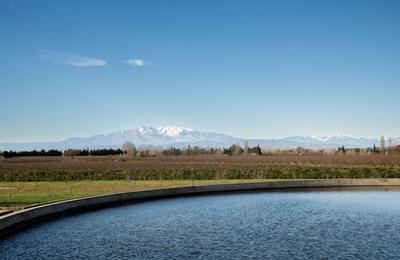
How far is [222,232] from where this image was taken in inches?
832

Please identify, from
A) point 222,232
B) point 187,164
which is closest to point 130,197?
point 222,232

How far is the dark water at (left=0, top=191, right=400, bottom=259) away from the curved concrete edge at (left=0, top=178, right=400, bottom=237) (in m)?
0.96

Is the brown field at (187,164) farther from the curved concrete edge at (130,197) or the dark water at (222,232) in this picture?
the dark water at (222,232)

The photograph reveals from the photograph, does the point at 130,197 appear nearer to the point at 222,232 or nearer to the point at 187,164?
the point at 222,232

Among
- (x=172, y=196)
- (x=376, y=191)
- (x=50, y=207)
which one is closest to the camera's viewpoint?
(x=50, y=207)

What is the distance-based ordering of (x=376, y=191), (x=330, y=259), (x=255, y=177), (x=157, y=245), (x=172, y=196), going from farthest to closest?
(x=255, y=177), (x=376, y=191), (x=172, y=196), (x=157, y=245), (x=330, y=259)

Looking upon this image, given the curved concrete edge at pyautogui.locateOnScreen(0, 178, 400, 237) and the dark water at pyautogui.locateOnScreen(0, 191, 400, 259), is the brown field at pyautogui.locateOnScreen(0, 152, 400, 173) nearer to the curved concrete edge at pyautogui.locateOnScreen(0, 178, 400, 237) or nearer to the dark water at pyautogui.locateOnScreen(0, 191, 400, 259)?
the curved concrete edge at pyautogui.locateOnScreen(0, 178, 400, 237)

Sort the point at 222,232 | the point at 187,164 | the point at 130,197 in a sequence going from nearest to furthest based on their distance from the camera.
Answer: the point at 222,232
the point at 130,197
the point at 187,164

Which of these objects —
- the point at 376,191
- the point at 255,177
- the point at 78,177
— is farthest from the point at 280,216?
the point at 78,177

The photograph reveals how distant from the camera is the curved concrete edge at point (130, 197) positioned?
22.2m

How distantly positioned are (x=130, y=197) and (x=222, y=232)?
39.9ft

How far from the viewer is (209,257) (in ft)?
54.1

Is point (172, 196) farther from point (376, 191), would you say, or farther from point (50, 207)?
point (376, 191)

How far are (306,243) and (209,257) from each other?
482cm
